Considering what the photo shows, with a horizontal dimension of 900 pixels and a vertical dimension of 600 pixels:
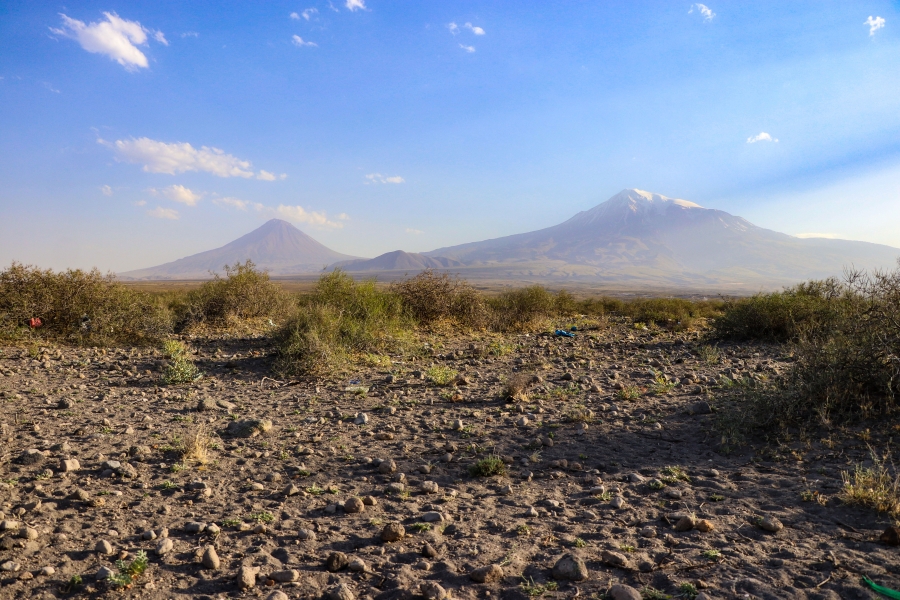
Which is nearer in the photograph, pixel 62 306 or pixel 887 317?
pixel 887 317

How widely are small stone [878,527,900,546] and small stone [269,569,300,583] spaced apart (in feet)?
11.4

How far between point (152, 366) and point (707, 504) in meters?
8.78

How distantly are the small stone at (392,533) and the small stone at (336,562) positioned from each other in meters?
0.33

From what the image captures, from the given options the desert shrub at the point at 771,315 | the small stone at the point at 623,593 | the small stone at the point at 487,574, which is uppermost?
the desert shrub at the point at 771,315

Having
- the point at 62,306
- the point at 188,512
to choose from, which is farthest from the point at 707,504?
the point at 62,306

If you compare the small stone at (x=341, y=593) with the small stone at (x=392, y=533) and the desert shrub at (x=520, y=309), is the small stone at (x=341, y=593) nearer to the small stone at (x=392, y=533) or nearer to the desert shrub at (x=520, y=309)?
the small stone at (x=392, y=533)

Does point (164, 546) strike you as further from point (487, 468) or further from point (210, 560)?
point (487, 468)

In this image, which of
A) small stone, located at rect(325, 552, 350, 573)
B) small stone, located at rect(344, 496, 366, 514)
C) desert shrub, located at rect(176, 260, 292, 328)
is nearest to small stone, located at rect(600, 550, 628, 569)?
small stone, located at rect(325, 552, 350, 573)

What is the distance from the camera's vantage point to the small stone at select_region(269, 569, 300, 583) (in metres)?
2.74

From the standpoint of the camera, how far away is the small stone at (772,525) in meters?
3.18

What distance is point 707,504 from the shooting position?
3609 mm

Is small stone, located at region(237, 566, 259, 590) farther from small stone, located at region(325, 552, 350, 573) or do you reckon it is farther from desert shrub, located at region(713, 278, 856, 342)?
desert shrub, located at region(713, 278, 856, 342)

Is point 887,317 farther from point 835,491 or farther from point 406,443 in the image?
point 406,443

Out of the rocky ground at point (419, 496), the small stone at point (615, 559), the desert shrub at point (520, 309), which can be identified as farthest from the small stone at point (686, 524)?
the desert shrub at point (520, 309)
